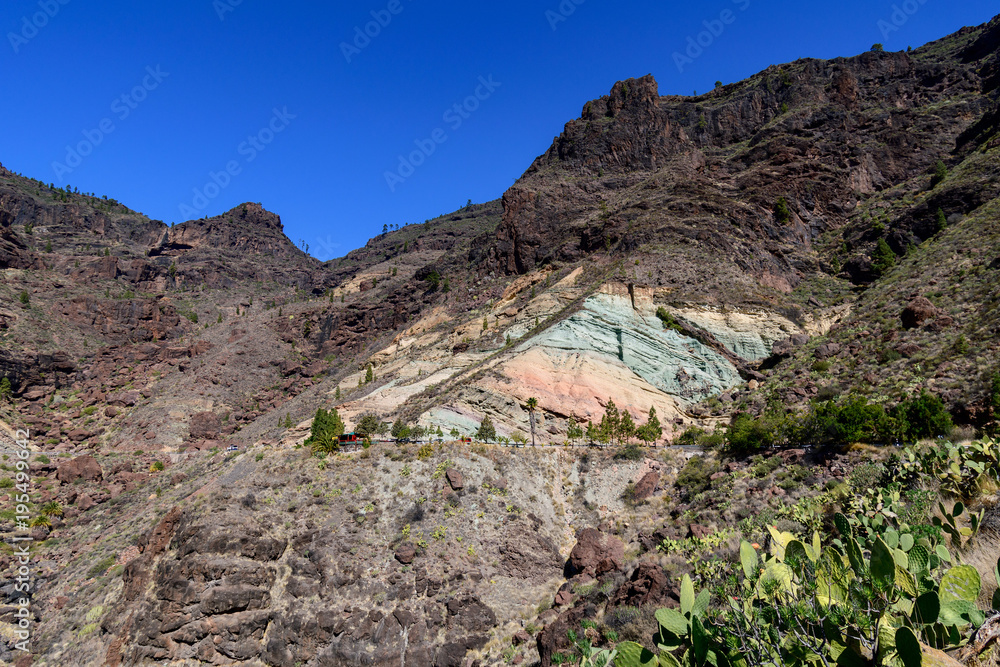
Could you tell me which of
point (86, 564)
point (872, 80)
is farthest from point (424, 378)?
point (872, 80)

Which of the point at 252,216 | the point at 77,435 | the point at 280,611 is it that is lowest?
the point at 280,611

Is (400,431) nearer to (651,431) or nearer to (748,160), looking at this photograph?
(651,431)

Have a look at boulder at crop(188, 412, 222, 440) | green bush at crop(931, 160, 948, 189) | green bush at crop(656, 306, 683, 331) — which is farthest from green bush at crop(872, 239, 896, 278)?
boulder at crop(188, 412, 222, 440)

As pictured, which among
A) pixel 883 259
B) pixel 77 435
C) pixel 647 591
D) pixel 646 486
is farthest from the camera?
pixel 77 435

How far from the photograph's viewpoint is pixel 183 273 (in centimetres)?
11144

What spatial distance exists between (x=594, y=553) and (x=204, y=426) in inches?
1978

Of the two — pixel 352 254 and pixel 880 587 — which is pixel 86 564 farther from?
pixel 352 254

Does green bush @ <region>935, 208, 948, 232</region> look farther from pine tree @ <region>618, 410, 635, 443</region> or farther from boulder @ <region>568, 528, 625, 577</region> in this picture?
boulder @ <region>568, 528, 625, 577</region>

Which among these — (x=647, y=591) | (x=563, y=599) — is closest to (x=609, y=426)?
(x=563, y=599)

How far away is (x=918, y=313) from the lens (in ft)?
86.7

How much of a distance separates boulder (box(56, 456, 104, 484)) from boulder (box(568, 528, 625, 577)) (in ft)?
133

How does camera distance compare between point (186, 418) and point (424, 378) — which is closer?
point (424, 378)

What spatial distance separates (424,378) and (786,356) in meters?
28.9

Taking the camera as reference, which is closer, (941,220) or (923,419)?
(923,419)
